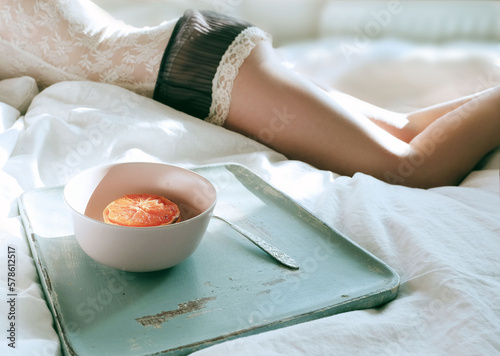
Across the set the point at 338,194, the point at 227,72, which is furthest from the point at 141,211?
the point at 227,72

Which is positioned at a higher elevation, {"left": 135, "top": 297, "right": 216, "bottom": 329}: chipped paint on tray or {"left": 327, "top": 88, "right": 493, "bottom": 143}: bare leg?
{"left": 327, "top": 88, "right": 493, "bottom": 143}: bare leg

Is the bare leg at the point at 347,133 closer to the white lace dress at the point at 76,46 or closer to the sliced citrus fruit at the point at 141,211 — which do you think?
the white lace dress at the point at 76,46

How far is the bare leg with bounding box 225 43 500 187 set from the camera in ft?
2.82

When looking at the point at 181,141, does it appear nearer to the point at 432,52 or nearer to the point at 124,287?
the point at 124,287

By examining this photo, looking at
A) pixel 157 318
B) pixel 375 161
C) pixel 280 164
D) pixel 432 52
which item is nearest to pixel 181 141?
pixel 280 164

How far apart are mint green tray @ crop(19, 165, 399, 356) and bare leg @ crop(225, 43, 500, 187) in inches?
13.2

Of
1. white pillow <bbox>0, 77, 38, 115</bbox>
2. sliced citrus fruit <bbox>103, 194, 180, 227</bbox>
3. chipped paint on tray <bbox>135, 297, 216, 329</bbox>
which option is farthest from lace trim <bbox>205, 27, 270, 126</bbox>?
chipped paint on tray <bbox>135, 297, 216, 329</bbox>

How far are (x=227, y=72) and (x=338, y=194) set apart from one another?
35 centimetres

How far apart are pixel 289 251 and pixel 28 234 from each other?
0.85 ft

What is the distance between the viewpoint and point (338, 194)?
2.21 feet

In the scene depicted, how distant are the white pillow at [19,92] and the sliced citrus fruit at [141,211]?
0.50m

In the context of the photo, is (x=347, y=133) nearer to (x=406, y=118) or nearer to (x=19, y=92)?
(x=406, y=118)

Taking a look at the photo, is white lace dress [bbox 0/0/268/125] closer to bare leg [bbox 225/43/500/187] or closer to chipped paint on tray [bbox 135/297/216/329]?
bare leg [bbox 225/43/500/187]

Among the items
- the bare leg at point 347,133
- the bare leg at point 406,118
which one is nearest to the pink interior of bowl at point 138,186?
the bare leg at point 347,133
